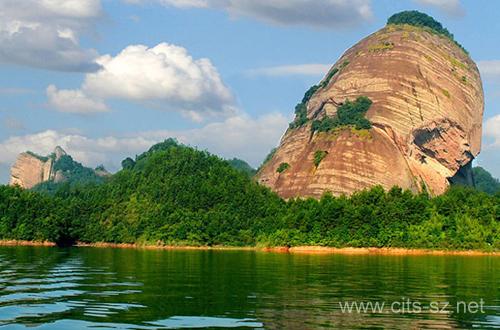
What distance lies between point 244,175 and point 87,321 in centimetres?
11299

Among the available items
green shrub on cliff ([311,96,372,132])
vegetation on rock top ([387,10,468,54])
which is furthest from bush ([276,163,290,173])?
vegetation on rock top ([387,10,468,54])

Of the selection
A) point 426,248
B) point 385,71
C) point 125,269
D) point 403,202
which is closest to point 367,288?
point 125,269

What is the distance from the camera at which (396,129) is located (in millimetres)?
148625

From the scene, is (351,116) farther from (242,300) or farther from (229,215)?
(242,300)

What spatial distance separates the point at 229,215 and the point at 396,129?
164 feet

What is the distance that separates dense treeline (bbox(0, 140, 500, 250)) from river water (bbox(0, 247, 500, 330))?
52851 millimetres

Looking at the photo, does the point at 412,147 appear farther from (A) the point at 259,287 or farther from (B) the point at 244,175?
(A) the point at 259,287

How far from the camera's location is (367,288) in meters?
36.1

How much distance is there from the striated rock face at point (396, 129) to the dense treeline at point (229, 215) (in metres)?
18.9

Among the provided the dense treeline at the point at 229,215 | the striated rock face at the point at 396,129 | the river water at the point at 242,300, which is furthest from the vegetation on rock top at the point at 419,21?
the river water at the point at 242,300

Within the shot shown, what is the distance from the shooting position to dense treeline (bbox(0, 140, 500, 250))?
98.5 metres

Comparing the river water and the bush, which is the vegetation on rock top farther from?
the river water

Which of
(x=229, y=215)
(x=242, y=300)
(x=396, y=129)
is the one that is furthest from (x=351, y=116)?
(x=242, y=300)

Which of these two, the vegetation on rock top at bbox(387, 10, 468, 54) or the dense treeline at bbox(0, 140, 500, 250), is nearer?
the dense treeline at bbox(0, 140, 500, 250)
